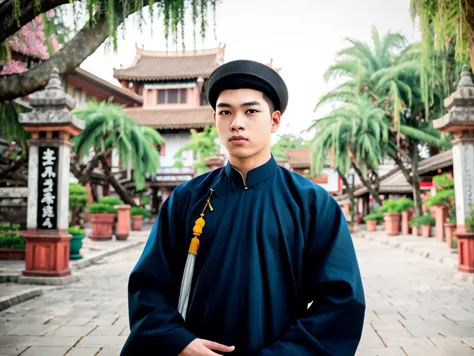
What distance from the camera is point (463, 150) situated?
744cm

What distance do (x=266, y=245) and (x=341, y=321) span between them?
0.37 m

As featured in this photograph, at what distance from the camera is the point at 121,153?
1781cm

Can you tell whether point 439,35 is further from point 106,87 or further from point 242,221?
point 106,87

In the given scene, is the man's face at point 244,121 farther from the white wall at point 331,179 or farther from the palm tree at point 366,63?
the white wall at point 331,179

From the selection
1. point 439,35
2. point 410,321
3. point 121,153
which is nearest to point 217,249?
point 410,321

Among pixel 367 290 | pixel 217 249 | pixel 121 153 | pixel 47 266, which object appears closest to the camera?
pixel 217 249

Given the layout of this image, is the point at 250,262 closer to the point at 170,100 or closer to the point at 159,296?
the point at 159,296

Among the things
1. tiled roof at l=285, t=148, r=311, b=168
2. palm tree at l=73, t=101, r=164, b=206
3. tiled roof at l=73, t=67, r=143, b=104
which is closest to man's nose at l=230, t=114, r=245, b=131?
palm tree at l=73, t=101, r=164, b=206

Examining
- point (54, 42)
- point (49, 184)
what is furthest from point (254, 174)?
point (54, 42)

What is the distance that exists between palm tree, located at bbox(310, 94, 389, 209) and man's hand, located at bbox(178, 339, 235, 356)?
17917 mm

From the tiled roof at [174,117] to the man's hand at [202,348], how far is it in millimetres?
24333

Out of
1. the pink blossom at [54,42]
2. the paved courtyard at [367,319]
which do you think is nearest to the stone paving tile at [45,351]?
the paved courtyard at [367,319]

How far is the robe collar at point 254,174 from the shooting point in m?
1.70

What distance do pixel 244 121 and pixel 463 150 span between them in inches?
278
